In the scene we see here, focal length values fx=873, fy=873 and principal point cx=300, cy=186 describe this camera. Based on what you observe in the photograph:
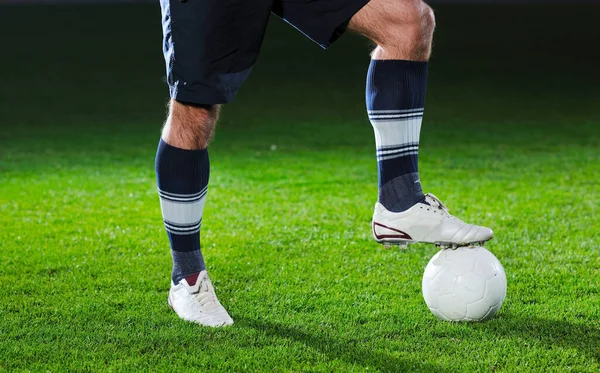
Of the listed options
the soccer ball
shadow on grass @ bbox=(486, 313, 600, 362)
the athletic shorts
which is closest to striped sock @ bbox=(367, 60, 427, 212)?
the athletic shorts

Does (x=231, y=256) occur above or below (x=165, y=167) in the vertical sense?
below

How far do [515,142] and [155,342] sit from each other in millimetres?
5873

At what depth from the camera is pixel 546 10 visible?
25.6m

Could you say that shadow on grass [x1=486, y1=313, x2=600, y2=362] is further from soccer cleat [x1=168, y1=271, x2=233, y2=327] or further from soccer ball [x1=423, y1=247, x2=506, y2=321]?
soccer cleat [x1=168, y1=271, x2=233, y2=327]

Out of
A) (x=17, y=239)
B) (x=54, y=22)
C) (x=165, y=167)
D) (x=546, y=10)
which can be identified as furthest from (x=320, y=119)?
(x=546, y=10)

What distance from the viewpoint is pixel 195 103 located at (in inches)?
122

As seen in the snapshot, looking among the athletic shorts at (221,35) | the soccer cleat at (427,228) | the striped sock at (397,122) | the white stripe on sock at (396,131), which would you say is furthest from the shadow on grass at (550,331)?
the athletic shorts at (221,35)

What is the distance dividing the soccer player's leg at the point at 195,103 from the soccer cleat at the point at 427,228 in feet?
2.29

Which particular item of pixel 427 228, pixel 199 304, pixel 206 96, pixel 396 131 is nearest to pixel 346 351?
pixel 427 228

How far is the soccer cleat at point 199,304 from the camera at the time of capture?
315 cm

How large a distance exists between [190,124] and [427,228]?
937mm

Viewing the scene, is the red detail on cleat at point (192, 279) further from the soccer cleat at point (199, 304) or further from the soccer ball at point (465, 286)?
the soccer ball at point (465, 286)

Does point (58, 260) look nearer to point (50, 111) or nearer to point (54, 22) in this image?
point (50, 111)

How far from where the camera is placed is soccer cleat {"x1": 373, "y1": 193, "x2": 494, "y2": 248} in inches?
112
